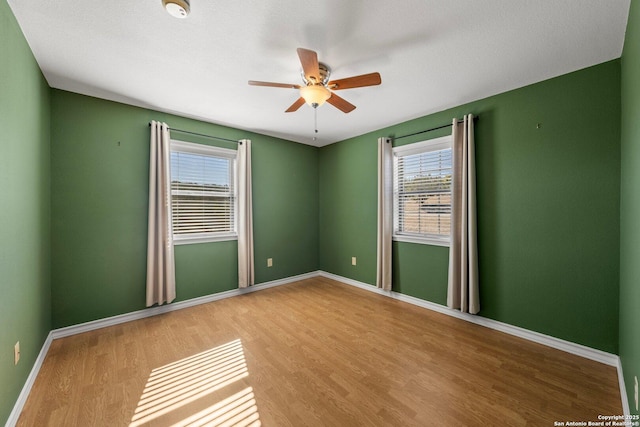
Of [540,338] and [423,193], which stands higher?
[423,193]

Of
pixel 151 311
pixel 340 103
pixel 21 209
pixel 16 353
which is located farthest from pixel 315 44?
pixel 151 311

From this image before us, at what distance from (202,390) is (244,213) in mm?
2337

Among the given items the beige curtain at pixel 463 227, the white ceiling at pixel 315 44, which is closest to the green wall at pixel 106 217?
the white ceiling at pixel 315 44

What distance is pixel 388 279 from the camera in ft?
11.8

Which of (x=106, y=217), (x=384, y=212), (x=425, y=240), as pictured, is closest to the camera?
(x=106, y=217)

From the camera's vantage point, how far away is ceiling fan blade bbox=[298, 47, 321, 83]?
165cm

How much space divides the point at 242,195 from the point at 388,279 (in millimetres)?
2473

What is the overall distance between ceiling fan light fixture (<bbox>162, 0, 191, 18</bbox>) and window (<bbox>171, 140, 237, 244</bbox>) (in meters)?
2.09

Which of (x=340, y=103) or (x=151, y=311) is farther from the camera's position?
(x=151, y=311)

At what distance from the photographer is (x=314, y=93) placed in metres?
2.01

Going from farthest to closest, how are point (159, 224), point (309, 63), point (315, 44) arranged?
point (159, 224), point (315, 44), point (309, 63)

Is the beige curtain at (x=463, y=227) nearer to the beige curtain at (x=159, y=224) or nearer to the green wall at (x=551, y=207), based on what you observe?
the green wall at (x=551, y=207)

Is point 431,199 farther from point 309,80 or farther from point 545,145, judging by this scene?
point 309,80

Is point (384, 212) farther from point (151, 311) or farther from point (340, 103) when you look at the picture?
point (151, 311)
